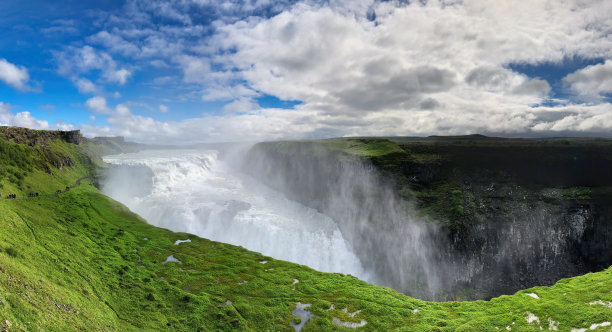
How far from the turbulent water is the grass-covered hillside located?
101 ft

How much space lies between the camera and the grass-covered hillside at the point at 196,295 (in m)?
16.1

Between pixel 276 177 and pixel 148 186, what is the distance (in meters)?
49.1

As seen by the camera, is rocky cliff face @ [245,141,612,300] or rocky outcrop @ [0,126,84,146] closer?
rocky cliff face @ [245,141,612,300]

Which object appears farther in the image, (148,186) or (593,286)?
(148,186)

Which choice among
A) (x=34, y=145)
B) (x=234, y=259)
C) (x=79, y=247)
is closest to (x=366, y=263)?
(x=234, y=259)

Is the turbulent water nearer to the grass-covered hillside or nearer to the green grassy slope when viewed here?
the grass-covered hillside

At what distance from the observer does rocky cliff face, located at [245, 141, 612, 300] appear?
187 feet

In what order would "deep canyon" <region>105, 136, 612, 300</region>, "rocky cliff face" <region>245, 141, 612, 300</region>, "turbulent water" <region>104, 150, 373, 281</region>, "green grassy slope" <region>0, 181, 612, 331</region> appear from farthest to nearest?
"turbulent water" <region>104, 150, 373, 281</region>
"deep canyon" <region>105, 136, 612, 300</region>
"rocky cliff face" <region>245, 141, 612, 300</region>
"green grassy slope" <region>0, 181, 612, 331</region>

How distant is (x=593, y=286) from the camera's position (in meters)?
21.7

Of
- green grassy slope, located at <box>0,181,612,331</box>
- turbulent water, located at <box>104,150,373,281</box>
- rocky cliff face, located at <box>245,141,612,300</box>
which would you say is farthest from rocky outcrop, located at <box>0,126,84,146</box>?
rocky cliff face, located at <box>245,141,612,300</box>

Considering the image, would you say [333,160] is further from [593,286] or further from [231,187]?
[593,286]

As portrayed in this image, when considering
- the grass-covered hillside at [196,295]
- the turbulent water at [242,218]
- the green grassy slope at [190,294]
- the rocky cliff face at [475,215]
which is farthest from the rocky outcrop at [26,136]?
the rocky cliff face at [475,215]

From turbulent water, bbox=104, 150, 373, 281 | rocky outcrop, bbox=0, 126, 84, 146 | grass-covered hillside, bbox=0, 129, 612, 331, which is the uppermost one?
rocky outcrop, bbox=0, 126, 84, 146

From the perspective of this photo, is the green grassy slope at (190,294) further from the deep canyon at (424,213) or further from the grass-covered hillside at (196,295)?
the deep canyon at (424,213)
